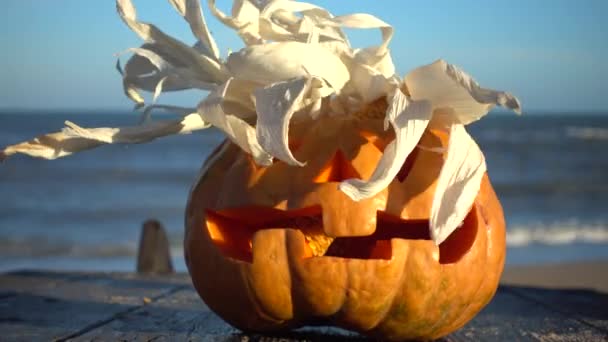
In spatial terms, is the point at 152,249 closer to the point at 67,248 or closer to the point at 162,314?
the point at 162,314

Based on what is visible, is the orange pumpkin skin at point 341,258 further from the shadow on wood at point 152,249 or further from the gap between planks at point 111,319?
the shadow on wood at point 152,249

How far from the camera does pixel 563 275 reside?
7.14 metres

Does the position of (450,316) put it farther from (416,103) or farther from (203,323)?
(203,323)

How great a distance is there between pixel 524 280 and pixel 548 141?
987 inches

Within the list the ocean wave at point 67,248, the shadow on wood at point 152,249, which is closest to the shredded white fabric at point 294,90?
the shadow on wood at point 152,249

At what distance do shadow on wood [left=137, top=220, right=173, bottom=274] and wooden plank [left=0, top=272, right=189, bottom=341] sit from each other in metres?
0.54

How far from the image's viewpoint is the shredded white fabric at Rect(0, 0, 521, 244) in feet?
5.63

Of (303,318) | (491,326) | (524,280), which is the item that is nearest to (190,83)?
(303,318)

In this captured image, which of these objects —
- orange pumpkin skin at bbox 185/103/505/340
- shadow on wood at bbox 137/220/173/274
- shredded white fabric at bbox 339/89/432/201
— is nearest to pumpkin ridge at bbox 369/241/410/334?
orange pumpkin skin at bbox 185/103/505/340

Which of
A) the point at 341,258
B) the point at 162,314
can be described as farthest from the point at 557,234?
the point at 341,258

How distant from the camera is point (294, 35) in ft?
6.50

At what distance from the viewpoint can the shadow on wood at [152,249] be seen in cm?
452

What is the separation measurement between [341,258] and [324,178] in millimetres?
194

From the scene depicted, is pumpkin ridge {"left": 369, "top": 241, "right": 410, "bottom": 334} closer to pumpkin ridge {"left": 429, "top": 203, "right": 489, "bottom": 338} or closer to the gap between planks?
pumpkin ridge {"left": 429, "top": 203, "right": 489, "bottom": 338}
